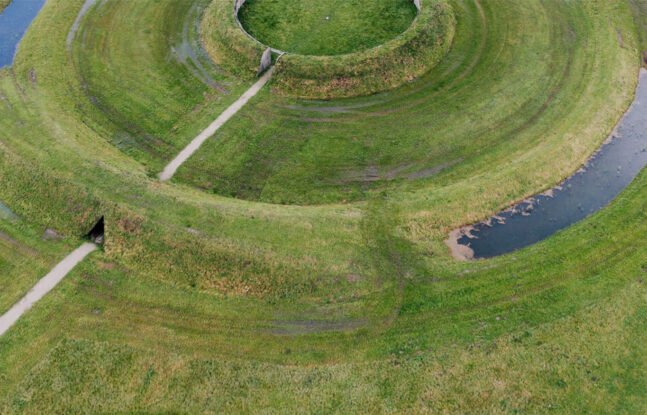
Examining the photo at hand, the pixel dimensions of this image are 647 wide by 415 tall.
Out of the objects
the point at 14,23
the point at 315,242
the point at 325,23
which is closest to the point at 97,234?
the point at 315,242

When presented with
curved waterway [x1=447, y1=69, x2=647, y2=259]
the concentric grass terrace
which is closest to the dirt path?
the concentric grass terrace

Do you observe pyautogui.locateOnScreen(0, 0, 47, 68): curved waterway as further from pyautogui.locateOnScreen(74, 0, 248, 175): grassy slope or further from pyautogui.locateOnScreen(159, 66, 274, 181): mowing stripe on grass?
pyautogui.locateOnScreen(159, 66, 274, 181): mowing stripe on grass

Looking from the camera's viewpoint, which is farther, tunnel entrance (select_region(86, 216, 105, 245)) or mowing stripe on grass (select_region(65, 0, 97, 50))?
mowing stripe on grass (select_region(65, 0, 97, 50))

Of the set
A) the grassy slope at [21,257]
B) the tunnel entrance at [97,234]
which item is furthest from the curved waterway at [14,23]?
the tunnel entrance at [97,234]

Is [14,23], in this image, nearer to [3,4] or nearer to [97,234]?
[3,4]

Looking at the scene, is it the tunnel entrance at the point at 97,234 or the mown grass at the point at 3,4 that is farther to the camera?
the mown grass at the point at 3,4

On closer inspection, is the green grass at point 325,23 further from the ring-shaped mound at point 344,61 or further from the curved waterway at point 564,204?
the curved waterway at point 564,204
